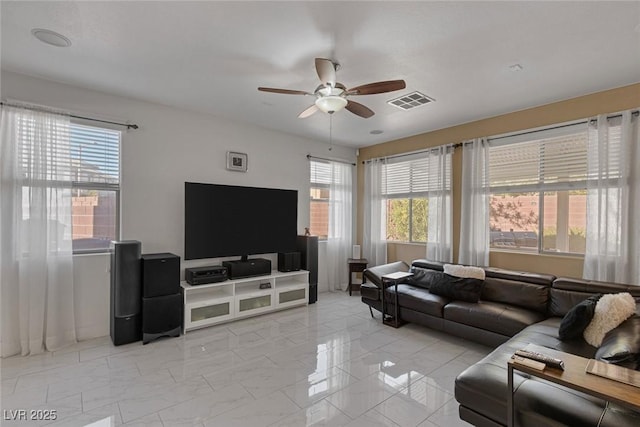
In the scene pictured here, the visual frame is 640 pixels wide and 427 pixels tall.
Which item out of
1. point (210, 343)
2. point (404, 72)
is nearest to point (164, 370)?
point (210, 343)

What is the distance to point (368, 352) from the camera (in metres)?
3.22

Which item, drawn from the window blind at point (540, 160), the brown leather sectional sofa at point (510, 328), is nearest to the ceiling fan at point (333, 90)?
the brown leather sectional sofa at point (510, 328)

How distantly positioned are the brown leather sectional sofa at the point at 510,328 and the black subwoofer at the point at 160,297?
2.55 meters

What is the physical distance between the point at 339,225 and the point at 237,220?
2.28 metres

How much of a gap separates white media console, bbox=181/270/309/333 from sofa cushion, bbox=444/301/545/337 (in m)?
2.31

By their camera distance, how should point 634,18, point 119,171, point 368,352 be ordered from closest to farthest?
point 634,18 < point 368,352 < point 119,171

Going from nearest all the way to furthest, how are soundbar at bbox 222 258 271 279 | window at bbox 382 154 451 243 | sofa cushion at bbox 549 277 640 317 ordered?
sofa cushion at bbox 549 277 640 317 → soundbar at bbox 222 258 271 279 → window at bbox 382 154 451 243

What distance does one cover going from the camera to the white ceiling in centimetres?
208

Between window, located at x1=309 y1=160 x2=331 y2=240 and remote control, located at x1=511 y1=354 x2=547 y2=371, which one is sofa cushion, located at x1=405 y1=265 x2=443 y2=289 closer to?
window, located at x1=309 y1=160 x2=331 y2=240

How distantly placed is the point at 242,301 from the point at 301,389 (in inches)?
75.8

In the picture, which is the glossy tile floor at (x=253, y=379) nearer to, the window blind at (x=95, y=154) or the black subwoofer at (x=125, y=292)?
the black subwoofer at (x=125, y=292)

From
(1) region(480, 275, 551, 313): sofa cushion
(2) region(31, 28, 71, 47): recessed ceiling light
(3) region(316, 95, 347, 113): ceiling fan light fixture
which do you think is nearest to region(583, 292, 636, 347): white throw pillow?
(1) region(480, 275, 551, 313): sofa cushion

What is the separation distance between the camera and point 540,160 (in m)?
3.92

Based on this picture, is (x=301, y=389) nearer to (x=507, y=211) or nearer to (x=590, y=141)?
(x=507, y=211)
